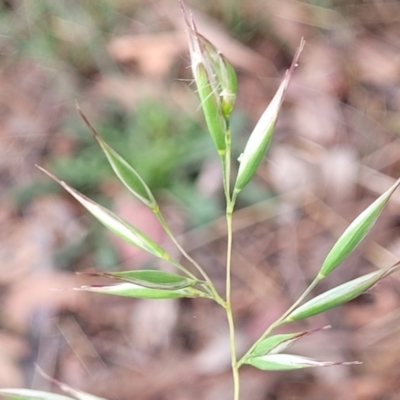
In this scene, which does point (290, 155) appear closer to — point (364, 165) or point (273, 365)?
point (364, 165)

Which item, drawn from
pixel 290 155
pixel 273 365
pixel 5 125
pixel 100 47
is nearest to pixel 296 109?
pixel 290 155

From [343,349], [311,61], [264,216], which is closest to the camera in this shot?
[343,349]

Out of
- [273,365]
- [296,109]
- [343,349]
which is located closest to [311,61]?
[296,109]

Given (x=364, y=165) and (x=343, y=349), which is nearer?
(x=343, y=349)

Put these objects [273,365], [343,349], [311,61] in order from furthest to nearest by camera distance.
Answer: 1. [311,61]
2. [343,349]
3. [273,365]

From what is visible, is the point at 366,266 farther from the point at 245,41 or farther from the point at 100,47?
the point at 100,47

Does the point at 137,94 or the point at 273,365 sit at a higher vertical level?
the point at 273,365

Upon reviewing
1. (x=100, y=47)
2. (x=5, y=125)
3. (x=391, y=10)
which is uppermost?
(x=391, y=10)
